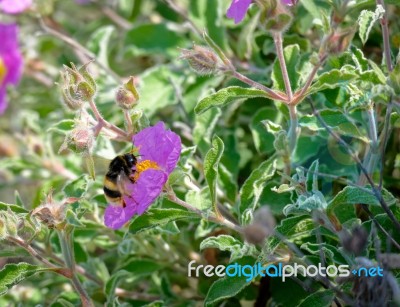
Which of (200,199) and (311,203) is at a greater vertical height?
(311,203)

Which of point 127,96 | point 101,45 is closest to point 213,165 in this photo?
point 127,96

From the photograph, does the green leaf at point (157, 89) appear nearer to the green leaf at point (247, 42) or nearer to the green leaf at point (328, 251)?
the green leaf at point (247, 42)

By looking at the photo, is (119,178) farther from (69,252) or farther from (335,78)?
(335,78)

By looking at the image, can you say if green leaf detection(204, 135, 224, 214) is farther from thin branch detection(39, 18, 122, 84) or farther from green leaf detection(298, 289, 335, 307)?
thin branch detection(39, 18, 122, 84)

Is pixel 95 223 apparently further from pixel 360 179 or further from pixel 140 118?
pixel 360 179

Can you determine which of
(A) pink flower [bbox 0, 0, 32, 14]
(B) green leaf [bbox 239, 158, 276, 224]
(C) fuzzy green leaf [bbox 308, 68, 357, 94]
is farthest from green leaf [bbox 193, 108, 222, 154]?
(A) pink flower [bbox 0, 0, 32, 14]

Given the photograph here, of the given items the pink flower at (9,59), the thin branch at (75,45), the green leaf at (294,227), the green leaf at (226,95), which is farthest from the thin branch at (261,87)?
the pink flower at (9,59)
